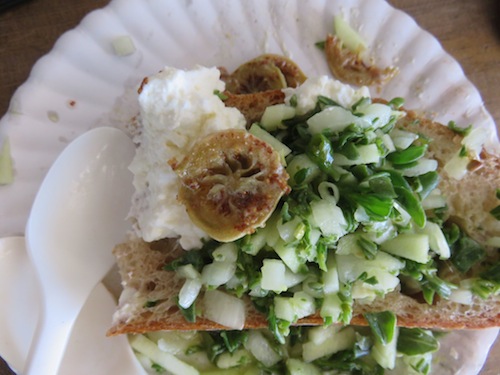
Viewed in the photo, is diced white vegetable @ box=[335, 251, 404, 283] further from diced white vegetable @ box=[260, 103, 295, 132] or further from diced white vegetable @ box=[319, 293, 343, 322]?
diced white vegetable @ box=[260, 103, 295, 132]

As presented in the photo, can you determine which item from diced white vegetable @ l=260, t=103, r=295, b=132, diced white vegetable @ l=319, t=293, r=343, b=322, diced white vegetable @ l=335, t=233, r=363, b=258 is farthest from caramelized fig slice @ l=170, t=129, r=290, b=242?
diced white vegetable @ l=319, t=293, r=343, b=322

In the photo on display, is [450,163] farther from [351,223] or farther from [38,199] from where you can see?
[38,199]

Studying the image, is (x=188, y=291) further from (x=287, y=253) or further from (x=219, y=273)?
(x=287, y=253)

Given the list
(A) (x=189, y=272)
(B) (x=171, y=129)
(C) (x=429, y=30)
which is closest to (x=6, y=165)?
(B) (x=171, y=129)

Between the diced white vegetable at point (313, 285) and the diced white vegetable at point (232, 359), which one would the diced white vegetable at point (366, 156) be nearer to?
the diced white vegetable at point (313, 285)

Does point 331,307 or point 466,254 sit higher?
point 466,254
